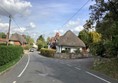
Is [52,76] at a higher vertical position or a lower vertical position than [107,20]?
lower

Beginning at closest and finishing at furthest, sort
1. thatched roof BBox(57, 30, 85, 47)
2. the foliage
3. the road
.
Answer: the road, the foliage, thatched roof BBox(57, 30, 85, 47)

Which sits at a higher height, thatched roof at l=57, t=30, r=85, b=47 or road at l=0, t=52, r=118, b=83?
thatched roof at l=57, t=30, r=85, b=47

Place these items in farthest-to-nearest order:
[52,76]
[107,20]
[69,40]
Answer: [69,40]
[107,20]
[52,76]

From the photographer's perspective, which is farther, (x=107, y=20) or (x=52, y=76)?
(x=107, y=20)

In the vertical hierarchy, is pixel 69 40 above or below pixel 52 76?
above

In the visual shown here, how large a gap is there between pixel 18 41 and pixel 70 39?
45.8 meters

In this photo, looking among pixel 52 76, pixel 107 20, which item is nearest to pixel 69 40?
pixel 107 20

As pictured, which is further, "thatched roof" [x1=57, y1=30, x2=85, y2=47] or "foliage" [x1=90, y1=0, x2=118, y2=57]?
"thatched roof" [x1=57, y1=30, x2=85, y2=47]

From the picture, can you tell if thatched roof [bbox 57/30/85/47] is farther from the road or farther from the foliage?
the road

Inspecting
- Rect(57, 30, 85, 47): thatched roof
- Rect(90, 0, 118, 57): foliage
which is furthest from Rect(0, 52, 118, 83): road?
Rect(57, 30, 85, 47): thatched roof

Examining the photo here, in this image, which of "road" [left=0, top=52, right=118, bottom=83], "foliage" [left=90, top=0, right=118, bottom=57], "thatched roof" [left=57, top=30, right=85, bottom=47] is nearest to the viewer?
"road" [left=0, top=52, right=118, bottom=83]

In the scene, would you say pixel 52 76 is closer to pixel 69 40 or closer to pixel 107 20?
pixel 107 20

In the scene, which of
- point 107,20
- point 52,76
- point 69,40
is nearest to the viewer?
point 52,76

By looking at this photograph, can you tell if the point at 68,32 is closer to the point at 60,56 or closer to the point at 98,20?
the point at 60,56
